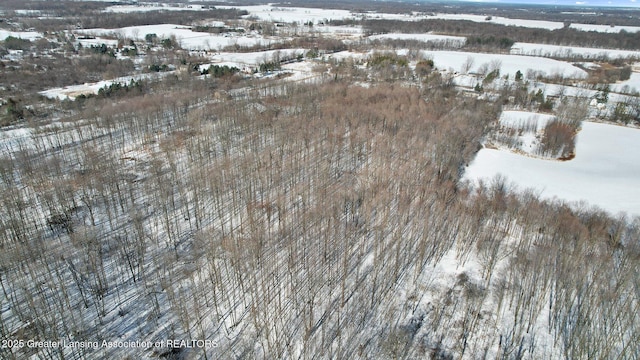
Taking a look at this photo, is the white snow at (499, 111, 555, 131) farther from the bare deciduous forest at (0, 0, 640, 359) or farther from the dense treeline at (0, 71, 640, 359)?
the dense treeline at (0, 71, 640, 359)

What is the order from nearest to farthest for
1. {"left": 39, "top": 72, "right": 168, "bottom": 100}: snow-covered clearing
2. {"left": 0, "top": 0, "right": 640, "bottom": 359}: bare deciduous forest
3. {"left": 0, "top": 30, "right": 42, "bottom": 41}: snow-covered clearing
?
{"left": 0, "top": 0, "right": 640, "bottom": 359}: bare deciduous forest, {"left": 39, "top": 72, "right": 168, "bottom": 100}: snow-covered clearing, {"left": 0, "top": 30, "right": 42, "bottom": 41}: snow-covered clearing

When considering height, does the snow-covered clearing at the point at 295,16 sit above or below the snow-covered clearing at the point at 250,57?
above

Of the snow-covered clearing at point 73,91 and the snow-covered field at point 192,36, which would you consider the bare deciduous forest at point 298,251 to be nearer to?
the snow-covered clearing at point 73,91

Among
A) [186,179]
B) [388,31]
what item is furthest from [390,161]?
[388,31]

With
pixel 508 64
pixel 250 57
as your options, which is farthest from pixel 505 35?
pixel 250 57

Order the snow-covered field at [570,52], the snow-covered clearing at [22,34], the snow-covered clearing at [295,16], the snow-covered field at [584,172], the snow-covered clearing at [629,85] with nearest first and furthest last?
the snow-covered field at [584,172] → the snow-covered clearing at [629,85] → the snow-covered clearing at [22,34] → the snow-covered field at [570,52] → the snow-covered clearing at [295,16]

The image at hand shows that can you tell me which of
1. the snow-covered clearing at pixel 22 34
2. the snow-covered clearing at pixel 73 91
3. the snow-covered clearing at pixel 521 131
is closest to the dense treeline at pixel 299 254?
the snow-covered clearing at pixel 521 131

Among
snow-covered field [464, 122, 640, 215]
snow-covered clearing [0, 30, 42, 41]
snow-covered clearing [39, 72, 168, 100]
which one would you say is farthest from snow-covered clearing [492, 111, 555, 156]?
snow-covered clearing [0, 30, 42, 41]
